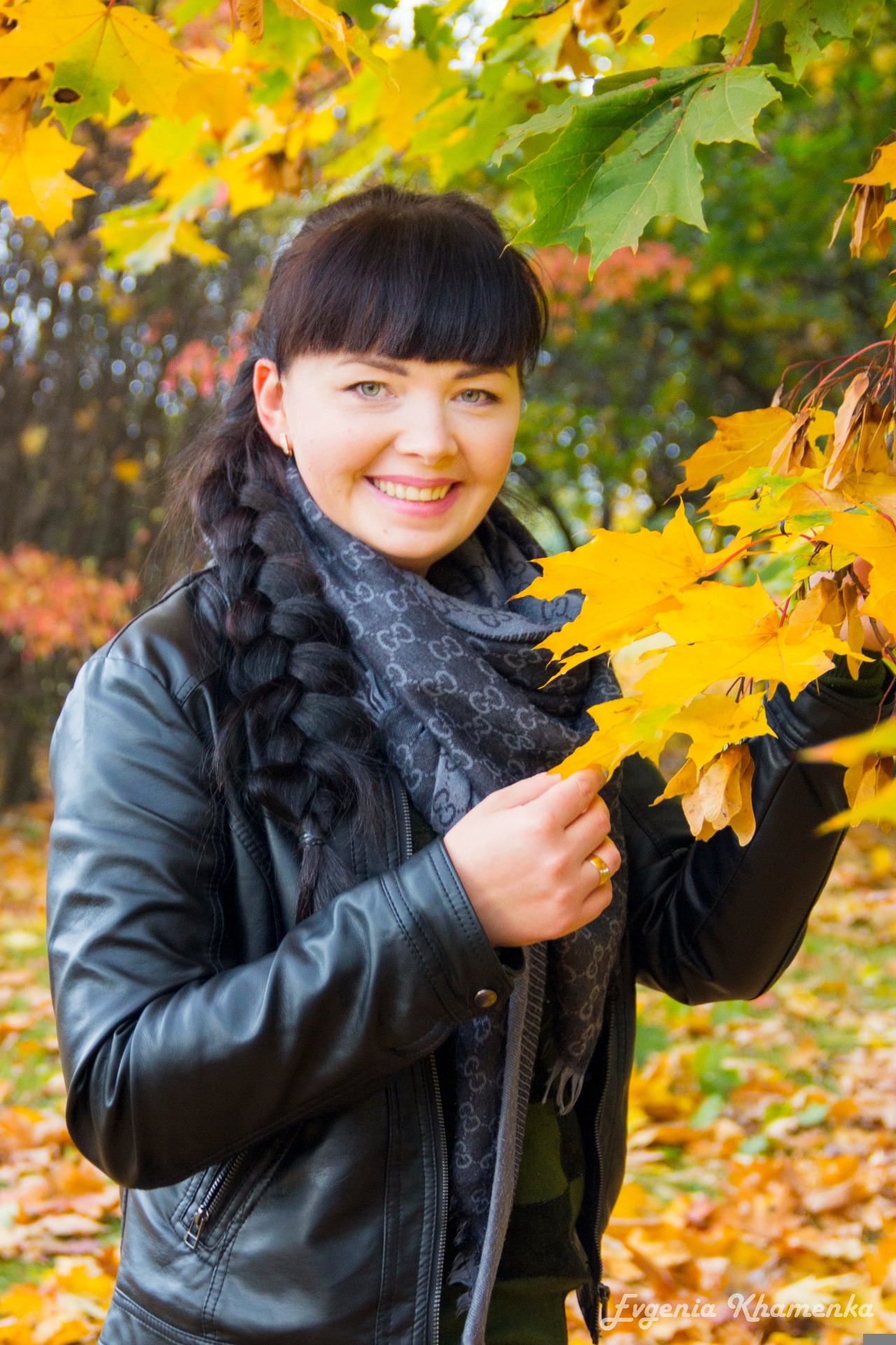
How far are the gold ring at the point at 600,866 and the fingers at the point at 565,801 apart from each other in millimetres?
48

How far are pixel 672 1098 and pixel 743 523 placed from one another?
98.1 inches

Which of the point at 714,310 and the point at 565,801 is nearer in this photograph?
the point at 565,801

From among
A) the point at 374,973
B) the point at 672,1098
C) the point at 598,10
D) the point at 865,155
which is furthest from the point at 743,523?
the point at 865,155

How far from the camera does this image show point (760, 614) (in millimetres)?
853

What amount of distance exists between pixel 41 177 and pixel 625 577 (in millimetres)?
924

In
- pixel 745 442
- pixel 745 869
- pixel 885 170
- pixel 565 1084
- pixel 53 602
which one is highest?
pixel 885 170

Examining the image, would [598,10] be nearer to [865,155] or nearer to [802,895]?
[802,895]

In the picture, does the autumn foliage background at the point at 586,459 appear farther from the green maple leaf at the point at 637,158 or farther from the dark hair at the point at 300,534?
the dark hair at the point at 300,534

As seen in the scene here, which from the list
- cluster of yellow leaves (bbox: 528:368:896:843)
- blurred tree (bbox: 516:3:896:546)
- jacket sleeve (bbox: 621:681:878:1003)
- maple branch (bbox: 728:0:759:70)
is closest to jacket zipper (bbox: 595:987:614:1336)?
jacket sleeve (bbox: 621:681:878:1003)

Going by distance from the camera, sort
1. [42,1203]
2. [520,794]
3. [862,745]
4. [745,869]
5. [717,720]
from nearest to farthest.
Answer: [862,745] < [717,720] < [520,794] < [745,869] < [42,1203]

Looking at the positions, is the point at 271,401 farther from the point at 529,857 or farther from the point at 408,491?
the point at 529,857

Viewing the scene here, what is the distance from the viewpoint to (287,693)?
131cm

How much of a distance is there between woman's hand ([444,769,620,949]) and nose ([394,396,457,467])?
434mm

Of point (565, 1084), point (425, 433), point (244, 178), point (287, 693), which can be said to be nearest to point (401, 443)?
point (425, 433)
